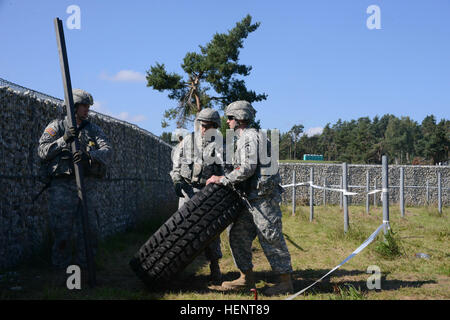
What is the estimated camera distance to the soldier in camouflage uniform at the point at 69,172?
4575 mm

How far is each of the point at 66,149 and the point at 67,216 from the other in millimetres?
742

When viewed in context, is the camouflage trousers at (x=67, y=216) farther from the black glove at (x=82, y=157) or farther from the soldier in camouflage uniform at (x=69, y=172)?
the black glove at (x=82, y=157)

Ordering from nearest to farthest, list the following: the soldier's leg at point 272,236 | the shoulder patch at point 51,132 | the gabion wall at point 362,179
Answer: the soldier's leg at point 272,236 < the shoulder patch at point 51,132 < the gabion wall at point 362,179

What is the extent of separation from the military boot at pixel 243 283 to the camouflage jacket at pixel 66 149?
6.15 ft

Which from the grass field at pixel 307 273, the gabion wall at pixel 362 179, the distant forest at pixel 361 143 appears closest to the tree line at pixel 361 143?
the distant forest at pixel 361 143

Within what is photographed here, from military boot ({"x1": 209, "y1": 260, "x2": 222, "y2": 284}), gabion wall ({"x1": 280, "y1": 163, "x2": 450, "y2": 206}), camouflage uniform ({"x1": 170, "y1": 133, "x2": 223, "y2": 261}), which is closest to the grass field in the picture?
military boot ({"x1": 209, "y1": 260, "x2": 222, "y2": 284})

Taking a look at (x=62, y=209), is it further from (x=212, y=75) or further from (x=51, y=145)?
(x=212, y=75)

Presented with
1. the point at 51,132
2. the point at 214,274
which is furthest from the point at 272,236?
the point at 51,132

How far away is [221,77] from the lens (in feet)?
77.9

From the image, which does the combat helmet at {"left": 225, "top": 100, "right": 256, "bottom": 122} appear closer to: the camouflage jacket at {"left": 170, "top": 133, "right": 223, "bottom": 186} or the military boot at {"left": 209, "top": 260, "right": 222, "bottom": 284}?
the camouflage jacket at {"left": 170, "top": 133, "right": 223, "bottom": 186}

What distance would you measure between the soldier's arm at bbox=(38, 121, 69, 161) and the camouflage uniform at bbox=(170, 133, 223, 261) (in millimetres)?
1484

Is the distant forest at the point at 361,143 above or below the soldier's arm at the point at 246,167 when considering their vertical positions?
above

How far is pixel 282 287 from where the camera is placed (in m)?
4.34
